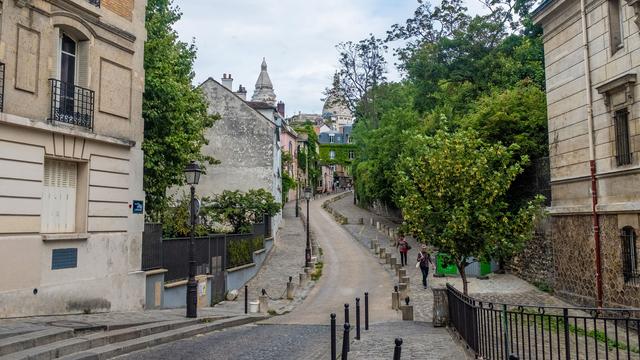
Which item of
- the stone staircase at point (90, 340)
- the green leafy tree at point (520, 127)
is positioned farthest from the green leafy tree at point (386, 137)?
the stone staircase at point (90, 340)

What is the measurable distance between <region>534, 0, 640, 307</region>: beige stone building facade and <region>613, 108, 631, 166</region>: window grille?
3 centimetres

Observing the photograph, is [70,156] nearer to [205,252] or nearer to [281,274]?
[205,252]

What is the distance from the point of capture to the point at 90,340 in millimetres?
10180

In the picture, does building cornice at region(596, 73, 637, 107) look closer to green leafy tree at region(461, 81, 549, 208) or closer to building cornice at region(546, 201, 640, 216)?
building cornice at region(546, 201, 640, 216)

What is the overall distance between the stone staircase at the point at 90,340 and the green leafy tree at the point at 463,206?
6.78 metres

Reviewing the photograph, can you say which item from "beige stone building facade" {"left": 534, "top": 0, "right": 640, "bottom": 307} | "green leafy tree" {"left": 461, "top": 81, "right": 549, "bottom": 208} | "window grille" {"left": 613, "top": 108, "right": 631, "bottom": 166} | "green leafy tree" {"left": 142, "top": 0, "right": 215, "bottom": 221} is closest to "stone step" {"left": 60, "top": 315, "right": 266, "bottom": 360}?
"green leafy tree" {"left": 142, "top": 0, "right": 215, "bottom": 221}

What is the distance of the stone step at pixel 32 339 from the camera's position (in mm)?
8874

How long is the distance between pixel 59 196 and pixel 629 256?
14.9 meters

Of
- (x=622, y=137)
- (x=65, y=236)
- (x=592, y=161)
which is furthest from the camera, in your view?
(x=592, y=161)

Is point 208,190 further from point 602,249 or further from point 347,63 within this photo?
point 602,249

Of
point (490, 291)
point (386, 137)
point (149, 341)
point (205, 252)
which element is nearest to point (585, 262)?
point (490, 291)

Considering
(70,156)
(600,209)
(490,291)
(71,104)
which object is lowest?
(490,291)

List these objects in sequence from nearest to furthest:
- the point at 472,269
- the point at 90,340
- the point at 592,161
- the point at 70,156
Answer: the point at 90,340
the point at 70,156
the point at 592,161
the point at 472,269

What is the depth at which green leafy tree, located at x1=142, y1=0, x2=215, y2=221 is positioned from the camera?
20891 mm
